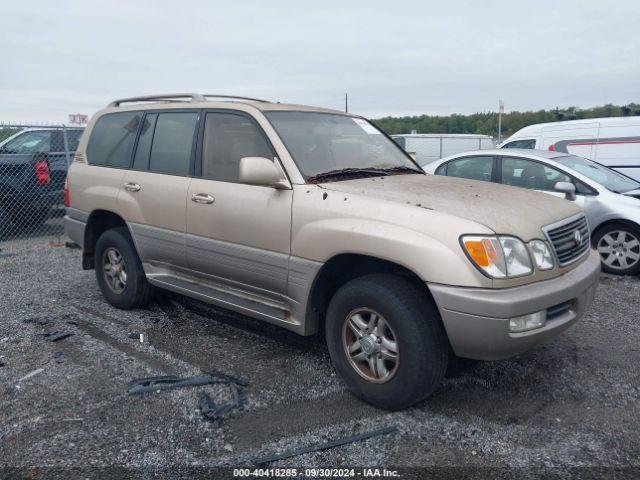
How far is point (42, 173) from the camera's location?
9.26 m

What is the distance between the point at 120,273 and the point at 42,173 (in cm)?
497

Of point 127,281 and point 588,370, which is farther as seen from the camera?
point 127,281

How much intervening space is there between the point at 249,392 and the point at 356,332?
0.83 m

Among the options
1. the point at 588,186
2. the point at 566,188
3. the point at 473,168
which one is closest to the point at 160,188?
the point at 566,188

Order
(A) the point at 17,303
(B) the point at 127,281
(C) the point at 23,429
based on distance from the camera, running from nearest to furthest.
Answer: (C) the point at 23,429 < (B) the point at 127,281 < (A) the point at 17,303

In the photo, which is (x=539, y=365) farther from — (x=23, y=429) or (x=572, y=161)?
(x=572, y=161)

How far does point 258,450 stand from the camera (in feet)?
9.80

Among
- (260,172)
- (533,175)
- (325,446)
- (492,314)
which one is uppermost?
(260,172)

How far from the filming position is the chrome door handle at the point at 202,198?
13.7 ft

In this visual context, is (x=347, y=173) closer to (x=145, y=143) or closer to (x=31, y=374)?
(x=145, y=143)

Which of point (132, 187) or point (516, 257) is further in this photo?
point (132, 187)

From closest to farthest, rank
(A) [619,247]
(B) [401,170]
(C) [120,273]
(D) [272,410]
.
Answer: (D) [272,410] → (B) [401,170] → (C) [120,273] → (A) [619,247]

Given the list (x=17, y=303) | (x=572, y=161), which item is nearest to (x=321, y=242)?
(x=17, y=303)

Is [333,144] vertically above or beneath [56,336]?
above
